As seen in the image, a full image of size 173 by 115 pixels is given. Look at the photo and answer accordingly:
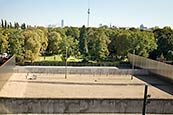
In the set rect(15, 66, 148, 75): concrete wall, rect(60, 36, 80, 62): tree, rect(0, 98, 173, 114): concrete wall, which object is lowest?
rect(15, 66, 148, 75): concrete wall

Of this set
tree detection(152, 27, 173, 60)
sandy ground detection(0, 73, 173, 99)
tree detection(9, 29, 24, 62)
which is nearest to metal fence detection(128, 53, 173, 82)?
sandy ground detection(0, 73, 173, 99)

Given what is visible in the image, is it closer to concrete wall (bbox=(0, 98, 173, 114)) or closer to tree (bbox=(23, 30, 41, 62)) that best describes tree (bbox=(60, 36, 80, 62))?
tree (bbox=(23, 30, 41, 62))

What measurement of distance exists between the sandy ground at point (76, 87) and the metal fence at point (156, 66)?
8.34 ft

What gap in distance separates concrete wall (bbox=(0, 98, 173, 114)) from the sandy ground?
798 cm

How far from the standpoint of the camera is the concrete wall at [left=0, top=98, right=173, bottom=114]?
49.4 ft

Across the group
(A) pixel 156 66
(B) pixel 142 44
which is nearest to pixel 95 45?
(B) pixel 142 44

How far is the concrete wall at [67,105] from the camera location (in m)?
15.1

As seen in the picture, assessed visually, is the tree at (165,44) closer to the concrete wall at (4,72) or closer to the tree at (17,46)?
the tree at (17,46)

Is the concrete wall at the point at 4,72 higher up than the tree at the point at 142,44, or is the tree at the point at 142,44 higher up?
the tree at the point at 142,44

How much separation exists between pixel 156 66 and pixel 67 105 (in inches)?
831

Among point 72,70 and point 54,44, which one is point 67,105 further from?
point 54,44

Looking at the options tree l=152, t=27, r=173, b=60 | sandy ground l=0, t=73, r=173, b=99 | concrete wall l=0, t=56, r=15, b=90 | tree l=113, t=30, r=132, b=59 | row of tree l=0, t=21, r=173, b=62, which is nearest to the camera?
concrete wall l=0, t=56, r=15, b=90

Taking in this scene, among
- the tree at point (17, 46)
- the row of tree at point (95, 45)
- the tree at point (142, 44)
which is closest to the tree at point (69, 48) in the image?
the row of tree at point (95, 45)

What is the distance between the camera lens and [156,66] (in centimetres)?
3431
